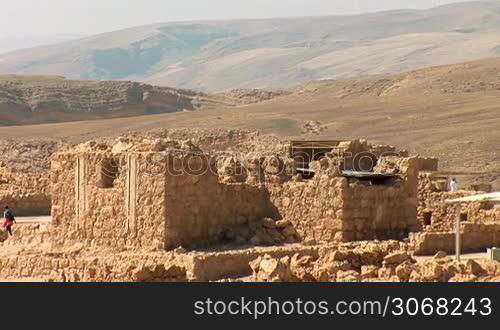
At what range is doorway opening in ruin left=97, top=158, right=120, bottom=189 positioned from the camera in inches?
839

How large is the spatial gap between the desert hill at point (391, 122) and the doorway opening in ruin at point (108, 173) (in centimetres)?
2099

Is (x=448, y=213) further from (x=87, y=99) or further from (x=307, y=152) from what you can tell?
(x=87, y=99)

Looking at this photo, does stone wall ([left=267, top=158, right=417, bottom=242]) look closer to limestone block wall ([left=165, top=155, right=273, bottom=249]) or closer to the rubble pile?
limestone block wall ([left=165, top=155, right=273, bottom=249])

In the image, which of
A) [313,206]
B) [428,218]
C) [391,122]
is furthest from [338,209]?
[391,122]

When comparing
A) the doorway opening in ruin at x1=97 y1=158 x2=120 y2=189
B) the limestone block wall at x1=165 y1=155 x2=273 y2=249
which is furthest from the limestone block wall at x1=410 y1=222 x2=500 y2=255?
the doorway opening in ruin at x1=97 y1=158 x2=120 y2=189

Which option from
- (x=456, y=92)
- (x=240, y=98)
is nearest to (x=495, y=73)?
(x=456, y=92)

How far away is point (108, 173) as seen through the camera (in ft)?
70.2

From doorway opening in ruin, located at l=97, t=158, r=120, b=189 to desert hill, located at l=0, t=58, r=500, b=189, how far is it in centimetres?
2099

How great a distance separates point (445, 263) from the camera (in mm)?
16469

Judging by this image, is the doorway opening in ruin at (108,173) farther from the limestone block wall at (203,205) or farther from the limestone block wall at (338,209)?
the limestone block wall at (338,209)

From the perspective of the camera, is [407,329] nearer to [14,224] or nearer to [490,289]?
[490,289]

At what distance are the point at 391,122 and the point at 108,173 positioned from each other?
41.2 m

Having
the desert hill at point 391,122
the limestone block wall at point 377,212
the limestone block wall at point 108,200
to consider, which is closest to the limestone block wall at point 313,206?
the limestone block wall at point 377,212

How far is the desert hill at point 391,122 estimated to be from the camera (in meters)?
50.9
